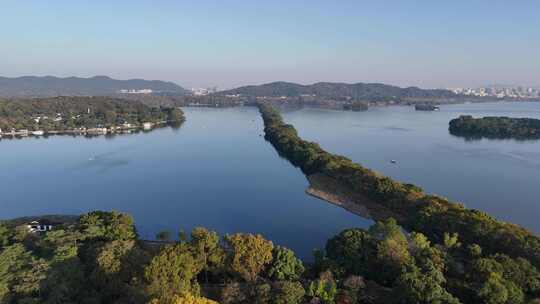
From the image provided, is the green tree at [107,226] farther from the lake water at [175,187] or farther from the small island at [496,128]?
the small island at [496,128]

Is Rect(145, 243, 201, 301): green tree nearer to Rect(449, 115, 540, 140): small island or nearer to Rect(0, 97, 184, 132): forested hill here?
Rect(449, 115, 540, 140): small island

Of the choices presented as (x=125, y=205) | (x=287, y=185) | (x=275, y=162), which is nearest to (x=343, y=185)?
(x=287, y=185)

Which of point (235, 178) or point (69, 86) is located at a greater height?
point (69, 86)

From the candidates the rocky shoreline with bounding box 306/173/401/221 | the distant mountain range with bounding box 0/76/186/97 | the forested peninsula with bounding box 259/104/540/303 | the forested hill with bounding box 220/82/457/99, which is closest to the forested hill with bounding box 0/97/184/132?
the forested peninsula with bounding box 259/104/540/303

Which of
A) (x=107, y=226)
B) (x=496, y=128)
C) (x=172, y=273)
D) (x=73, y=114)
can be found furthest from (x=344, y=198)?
(x=73, y=114)

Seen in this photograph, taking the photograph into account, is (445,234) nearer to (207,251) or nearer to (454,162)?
(207,251)

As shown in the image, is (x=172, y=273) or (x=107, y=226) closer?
(x=172, y=273)

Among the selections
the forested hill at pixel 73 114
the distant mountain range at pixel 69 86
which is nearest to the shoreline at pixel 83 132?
the forested hill at pixel 73 114
